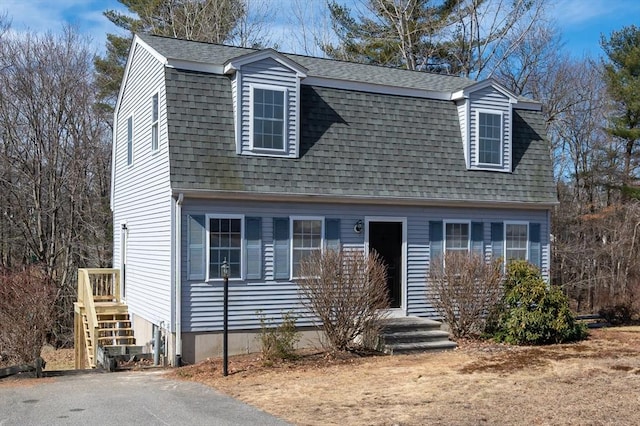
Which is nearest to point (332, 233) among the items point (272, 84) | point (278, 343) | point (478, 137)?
point (278, 343)

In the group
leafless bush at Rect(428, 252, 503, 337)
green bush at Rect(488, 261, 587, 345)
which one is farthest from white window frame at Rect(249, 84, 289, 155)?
green bush at Rect(488, 261, 587, 345)

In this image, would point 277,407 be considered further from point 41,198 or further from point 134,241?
point 41,198

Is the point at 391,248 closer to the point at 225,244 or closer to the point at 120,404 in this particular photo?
the point at 225,244

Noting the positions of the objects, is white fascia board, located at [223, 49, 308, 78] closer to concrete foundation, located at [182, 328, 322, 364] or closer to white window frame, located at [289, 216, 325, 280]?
white window frame, located at [289, 216, 325, 280]

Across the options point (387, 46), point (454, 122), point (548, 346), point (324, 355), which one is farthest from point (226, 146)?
point (387, 46)

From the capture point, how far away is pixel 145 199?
48.8 ft

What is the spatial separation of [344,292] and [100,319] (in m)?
7.45

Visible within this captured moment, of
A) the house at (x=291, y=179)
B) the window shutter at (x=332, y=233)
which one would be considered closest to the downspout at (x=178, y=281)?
the house at (x=291, y=179)

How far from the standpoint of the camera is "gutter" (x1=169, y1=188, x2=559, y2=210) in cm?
1252

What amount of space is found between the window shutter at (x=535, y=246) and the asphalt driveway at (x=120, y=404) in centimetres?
920

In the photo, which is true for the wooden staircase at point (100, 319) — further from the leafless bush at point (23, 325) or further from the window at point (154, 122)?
the window at point (154, 122)

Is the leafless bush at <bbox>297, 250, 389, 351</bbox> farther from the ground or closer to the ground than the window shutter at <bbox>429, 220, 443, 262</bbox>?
closer to the ground

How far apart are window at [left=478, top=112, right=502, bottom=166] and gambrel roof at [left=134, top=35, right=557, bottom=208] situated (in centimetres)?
37

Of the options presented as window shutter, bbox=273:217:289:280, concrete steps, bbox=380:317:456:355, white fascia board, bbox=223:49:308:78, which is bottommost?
concrete steps, bbox=380:317:456:355
